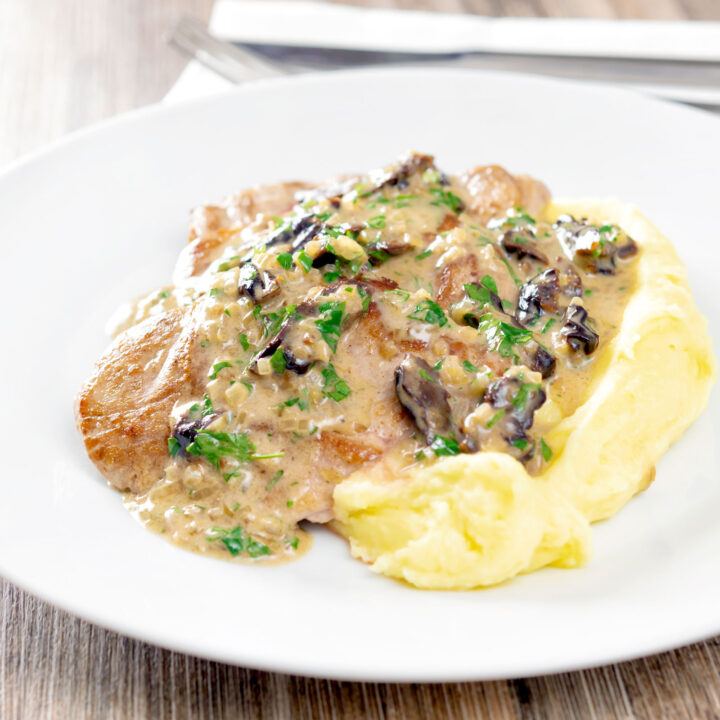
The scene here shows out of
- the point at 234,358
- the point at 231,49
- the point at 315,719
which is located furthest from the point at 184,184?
the point at 315,719

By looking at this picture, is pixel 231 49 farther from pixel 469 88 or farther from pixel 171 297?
pixel 171 297

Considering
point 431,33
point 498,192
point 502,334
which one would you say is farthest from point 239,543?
point 431,33

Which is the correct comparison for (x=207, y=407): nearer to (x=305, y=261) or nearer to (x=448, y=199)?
(x=305, y=261)

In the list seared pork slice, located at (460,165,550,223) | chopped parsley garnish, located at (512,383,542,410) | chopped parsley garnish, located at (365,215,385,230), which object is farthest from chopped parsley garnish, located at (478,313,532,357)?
seared pork slice, located at (460,165,550,223)

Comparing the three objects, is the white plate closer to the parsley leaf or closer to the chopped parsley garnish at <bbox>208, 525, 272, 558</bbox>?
the chopped parsley garnish at <bbox>208, 525, 272, 558</bbox>

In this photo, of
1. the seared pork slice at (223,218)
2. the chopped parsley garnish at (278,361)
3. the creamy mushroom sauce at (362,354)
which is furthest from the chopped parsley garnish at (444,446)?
the seared pork slice at (223,218)
